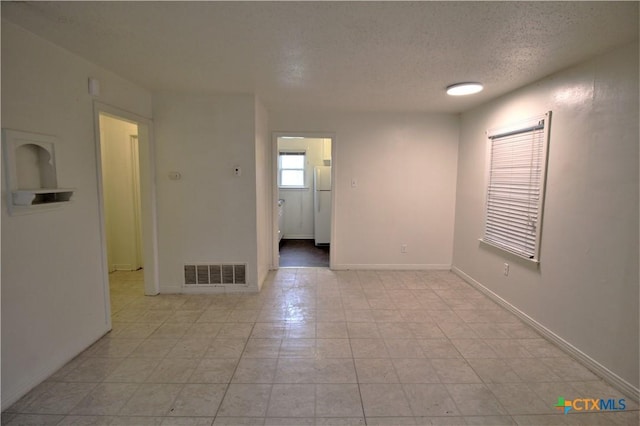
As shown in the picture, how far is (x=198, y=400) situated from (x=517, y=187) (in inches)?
128

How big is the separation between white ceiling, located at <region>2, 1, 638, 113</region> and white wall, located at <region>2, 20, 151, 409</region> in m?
0.19

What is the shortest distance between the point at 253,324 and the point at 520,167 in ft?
9.80

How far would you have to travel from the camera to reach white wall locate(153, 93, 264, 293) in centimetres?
334

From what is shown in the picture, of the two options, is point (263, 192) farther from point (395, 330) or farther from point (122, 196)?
point (395, 330)

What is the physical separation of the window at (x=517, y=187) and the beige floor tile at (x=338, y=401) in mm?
2068

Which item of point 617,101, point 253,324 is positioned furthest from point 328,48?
point 253,324

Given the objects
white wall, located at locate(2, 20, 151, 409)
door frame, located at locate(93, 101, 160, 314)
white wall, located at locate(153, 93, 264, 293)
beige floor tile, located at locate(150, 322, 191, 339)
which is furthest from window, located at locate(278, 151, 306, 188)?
beige floor tile, located at locate(150, 322, 191, 339)

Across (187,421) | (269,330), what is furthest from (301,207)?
(187,421)

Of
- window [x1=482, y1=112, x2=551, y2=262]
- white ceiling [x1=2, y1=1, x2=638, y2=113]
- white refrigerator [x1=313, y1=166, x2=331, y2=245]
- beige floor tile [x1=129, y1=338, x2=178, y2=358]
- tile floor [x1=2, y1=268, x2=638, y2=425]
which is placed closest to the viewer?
white ceiling [x1=2, y1=1, x2=638, y2=113]

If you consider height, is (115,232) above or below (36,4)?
below

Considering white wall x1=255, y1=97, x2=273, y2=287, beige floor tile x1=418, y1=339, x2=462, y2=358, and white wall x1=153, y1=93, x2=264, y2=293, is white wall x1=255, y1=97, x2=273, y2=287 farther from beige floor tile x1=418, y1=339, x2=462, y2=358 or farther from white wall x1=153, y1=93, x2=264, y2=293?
beige floor tile x1=418, y1=339, x2=462, y2=358

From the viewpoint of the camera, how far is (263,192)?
403 cm

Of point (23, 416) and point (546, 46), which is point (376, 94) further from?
point (23, 416)

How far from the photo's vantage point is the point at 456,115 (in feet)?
14.1
